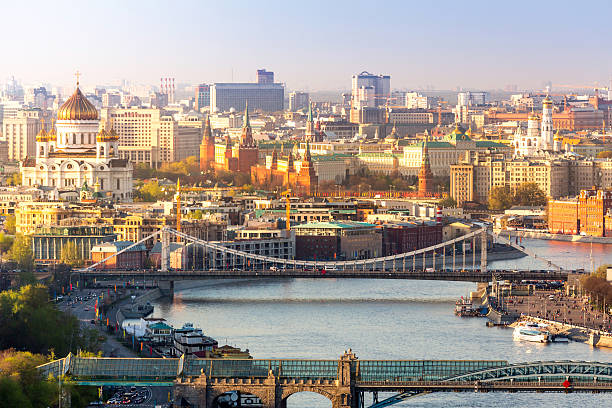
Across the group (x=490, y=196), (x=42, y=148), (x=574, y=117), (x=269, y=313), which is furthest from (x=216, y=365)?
(x=574, y=117)

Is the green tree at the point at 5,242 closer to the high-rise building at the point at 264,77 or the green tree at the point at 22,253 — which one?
the green tree at the point at 22,253

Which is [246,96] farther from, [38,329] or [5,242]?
[38,329]

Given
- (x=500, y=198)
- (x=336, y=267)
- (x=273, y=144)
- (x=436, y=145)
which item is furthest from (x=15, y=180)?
(x=336, y=267)

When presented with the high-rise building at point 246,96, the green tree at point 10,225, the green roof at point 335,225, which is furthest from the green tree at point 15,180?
the high-rise building at point 246,96

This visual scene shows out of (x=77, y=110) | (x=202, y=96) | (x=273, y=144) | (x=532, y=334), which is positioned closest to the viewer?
(x=532, y=334)

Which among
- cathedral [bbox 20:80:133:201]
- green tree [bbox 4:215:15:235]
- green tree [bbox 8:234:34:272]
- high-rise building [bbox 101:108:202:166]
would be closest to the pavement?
green tree [bbox 8:234:34:272]
